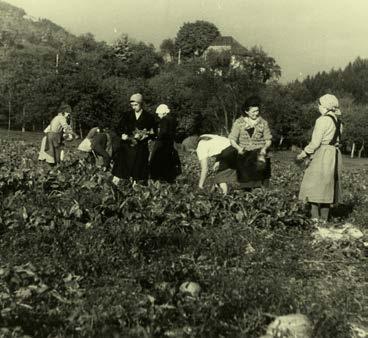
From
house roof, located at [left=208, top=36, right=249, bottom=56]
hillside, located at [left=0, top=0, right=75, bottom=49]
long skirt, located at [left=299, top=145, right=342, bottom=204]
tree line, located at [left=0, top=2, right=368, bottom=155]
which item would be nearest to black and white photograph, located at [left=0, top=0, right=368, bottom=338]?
long skirt, located at [left=299, top=145, right=342, bottom=204]

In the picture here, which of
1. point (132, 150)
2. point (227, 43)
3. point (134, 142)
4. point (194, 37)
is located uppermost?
point (194, 37)

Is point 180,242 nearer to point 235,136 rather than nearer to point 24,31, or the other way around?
point 235,136

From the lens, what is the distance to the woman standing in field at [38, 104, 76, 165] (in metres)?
12.6

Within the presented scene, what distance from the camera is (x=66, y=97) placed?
50.9 meters

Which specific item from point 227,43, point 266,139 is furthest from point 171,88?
point 266,139

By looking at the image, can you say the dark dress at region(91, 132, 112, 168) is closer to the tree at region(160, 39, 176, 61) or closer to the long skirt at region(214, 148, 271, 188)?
the long skirt at region(214, 148, 271, 188)

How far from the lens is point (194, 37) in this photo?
374 feet

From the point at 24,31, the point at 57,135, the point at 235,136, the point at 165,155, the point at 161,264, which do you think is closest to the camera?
the point at 161,264

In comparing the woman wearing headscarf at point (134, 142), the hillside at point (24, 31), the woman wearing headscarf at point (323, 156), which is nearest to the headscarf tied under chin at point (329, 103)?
the woman wearing headscarf at point (323, 156)

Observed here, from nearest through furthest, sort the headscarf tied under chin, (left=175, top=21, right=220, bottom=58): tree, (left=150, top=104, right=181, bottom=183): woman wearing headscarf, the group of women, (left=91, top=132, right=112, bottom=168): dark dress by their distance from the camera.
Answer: the headscarf tied under chin, the group of women, (left=150, top=104, right=181, bottom=183): woman wearing headscarf, (left=91, top=132, right=112, bottom=168): dark dress, (left=175, top=21, right=220, bottom=58): tree

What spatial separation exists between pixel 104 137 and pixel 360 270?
26.6 ft

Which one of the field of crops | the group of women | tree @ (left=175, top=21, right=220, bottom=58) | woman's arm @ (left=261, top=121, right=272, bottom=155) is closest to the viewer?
the field of crops

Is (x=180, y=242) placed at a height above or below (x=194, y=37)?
below

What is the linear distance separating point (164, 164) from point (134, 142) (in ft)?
3.11
